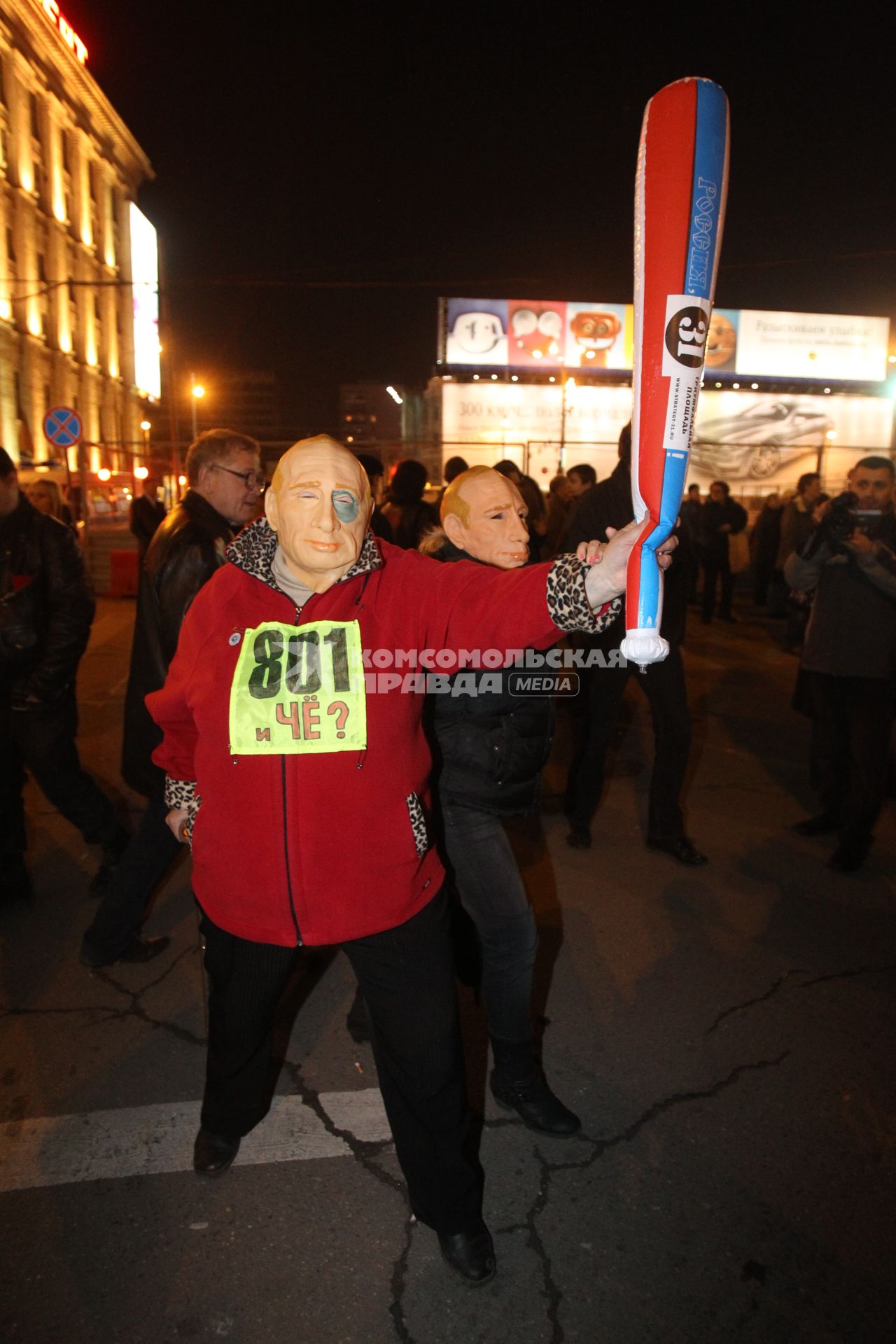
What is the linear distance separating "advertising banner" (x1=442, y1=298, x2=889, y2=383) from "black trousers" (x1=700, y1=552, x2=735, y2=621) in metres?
20.5

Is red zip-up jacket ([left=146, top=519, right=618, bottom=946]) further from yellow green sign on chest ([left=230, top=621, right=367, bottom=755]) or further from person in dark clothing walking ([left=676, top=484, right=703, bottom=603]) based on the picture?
person in dark clothing walking ([left=676, top=484, right=703, bottom=603])

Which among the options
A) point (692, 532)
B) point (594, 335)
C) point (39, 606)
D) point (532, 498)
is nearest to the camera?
point (39, 606)

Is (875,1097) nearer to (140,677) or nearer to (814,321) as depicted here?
(140,677)

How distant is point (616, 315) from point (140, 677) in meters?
33.0

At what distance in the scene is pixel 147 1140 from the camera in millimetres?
2619

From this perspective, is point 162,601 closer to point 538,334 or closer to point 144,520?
point 144,520

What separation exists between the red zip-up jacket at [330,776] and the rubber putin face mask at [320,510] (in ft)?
0.17

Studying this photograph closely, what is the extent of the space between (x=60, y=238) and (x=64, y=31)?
31.1 ft

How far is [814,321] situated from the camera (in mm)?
33469

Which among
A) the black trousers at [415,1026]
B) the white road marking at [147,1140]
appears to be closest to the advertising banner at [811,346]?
the white road marking at [147,1140]

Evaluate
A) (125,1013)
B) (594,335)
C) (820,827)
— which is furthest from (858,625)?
(594,335)

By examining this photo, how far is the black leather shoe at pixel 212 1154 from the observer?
8.04ft

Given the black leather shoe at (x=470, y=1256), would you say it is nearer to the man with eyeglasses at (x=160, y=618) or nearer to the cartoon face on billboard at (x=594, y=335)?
the man with eyeglasses at (x=160, y=618)

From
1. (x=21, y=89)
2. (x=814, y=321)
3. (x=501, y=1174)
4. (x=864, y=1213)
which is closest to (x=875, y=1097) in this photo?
(x=864, y=1213)
